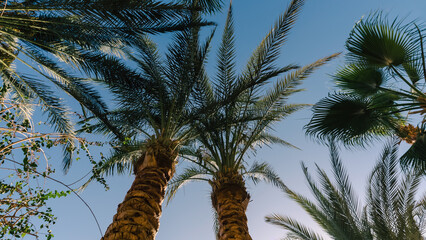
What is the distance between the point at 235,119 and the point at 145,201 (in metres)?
3.69

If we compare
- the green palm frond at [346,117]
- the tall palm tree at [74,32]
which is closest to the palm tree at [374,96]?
the green palm frond at [346,117]

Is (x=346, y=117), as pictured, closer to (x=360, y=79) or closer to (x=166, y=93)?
(x=360, y=79)

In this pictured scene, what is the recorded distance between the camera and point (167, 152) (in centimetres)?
507

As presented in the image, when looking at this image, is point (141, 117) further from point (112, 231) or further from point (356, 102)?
point (356, 102)

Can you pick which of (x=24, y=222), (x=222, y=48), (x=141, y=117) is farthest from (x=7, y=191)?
(x=222, y=48)

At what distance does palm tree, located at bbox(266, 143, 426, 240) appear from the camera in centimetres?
596

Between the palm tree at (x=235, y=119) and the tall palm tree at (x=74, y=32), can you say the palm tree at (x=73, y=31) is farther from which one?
the palm tree at (x=235, y=119)

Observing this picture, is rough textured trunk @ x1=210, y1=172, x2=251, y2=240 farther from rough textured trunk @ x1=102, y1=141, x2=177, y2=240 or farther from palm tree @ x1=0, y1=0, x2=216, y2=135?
palm tree @ x1=0, y1=0, x2=216, y2=135

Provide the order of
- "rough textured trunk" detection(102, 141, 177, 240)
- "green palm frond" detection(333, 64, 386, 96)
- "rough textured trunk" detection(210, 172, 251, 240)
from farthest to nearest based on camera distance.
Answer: "green palm frond" detection(333, 64, 386, 96)
"rough textured trunk" detection(210, 172, 251, 240)
"rough textured trunk" detection(102, 141, 177, 240)

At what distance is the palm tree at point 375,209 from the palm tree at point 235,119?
1.45 metres

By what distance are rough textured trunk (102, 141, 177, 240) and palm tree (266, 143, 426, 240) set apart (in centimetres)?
418

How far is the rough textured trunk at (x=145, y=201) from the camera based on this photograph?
128 inches

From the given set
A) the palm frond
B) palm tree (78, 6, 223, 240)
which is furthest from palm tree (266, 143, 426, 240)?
palm tree (78, 6, 223, 240)

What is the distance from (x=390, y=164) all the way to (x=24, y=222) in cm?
704
